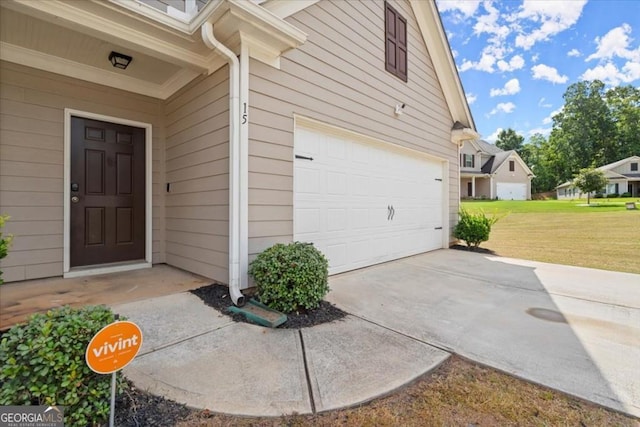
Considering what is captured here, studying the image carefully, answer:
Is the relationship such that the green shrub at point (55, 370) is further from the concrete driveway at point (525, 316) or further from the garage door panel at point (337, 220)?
the garage door panel at point (337, 220)

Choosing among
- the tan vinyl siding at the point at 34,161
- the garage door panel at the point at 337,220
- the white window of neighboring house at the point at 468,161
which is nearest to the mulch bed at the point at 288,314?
the garage door panel at the point at 337,220

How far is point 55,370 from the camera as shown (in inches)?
50.3

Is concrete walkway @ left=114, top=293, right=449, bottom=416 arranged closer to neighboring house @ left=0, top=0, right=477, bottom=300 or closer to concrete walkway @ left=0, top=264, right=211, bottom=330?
concrete walkway @ left=0, top=264, right=211, bottom=330

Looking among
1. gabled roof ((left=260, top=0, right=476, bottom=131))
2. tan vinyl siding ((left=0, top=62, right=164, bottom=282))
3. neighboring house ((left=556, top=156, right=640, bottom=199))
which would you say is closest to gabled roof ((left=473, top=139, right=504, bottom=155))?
neighboring house ((left=556, top=156, right=640, bottom=199))

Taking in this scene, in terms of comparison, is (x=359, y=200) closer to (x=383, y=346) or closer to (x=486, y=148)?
(x=383, y=346)

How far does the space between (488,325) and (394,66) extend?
4.78m

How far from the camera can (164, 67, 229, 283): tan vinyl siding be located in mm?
3424

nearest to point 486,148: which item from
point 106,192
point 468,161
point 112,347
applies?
point 468,161

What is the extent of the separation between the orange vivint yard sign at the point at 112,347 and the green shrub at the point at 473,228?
7339mm

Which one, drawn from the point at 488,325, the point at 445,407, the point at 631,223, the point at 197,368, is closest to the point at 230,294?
the point at 197,368

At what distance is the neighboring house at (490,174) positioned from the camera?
2520cm

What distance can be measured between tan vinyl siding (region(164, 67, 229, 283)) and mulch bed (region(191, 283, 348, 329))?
0.19 metres

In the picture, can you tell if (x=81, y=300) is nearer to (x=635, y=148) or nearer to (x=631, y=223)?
(x=631, y=223)

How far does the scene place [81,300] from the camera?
297cm
